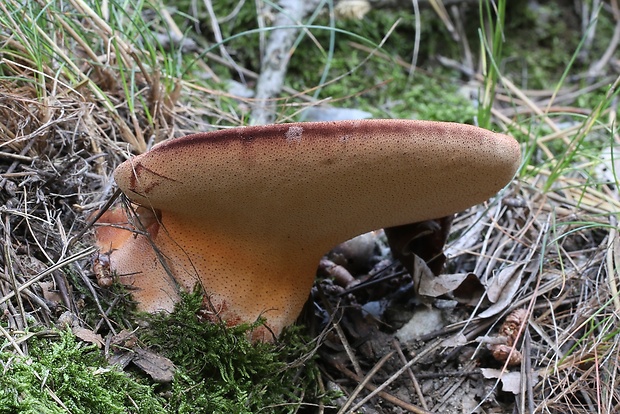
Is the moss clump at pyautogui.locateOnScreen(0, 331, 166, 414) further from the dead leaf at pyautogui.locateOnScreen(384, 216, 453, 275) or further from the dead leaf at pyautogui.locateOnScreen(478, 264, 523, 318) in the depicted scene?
the dead leaf at pyautogui.locateOnScreen(478, 264, 523, 318)

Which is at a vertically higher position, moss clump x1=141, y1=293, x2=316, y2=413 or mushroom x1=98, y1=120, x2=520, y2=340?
mushroom x1=98, y1=120, x2=520, y2=340

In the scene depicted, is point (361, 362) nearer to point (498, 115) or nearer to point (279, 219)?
point (279, 219)

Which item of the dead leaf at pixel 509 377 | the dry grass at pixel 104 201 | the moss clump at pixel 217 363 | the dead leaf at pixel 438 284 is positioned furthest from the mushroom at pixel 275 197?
the dead leaf at pixel 509 377

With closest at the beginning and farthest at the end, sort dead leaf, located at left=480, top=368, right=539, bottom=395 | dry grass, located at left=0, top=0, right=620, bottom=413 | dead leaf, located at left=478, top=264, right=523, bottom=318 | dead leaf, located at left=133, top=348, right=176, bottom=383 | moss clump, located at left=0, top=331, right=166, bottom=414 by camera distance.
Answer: moss clump, located at left=0, top=331, right=166, bottom=414, dead leaf, located at left=133, top=348, right=176, bottom=383, dry grass, located at left=0, top=0, right=620, bottom=413, dead leaf, located at left=480, top=368, right=539, bottom=395, dead leaf, located at left=478, top=264, right=523, bottom=318

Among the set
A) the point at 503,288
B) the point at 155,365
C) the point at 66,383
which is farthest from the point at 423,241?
the point at 66,383

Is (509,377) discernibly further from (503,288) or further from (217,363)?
(217,363)

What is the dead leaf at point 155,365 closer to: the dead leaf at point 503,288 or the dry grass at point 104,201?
the dry grass at point 104,201

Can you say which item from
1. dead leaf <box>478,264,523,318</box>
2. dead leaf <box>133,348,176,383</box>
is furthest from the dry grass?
dead leaf <box>133,348,176,383</box>
